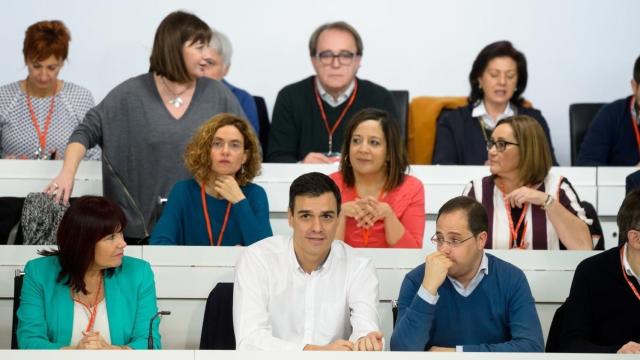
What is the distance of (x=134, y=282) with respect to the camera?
3.42 metres

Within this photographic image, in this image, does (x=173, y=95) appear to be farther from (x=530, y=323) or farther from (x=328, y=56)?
(x=530, y=323)

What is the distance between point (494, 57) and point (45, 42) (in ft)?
6.84

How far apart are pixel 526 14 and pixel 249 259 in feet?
11.1

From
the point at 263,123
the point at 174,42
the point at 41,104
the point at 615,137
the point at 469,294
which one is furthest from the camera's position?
the point at 263,123

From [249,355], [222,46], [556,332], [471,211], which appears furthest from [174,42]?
[249,355]

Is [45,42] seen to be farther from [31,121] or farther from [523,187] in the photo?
[523,187]

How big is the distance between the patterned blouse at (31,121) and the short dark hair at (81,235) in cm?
180

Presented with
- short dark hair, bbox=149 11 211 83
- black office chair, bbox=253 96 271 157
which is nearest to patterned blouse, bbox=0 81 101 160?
black office chair, bbox=253 96 271 157

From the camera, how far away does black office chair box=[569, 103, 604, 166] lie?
18.1ft

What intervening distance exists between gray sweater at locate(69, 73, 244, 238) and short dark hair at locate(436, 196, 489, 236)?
4.50 ft

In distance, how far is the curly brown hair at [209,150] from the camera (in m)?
4.05

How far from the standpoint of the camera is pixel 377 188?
417 cm

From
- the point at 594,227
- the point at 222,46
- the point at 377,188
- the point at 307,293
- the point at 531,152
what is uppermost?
the point at 222,46

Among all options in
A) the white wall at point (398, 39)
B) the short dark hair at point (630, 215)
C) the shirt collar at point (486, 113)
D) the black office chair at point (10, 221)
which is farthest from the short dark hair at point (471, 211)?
the white wall at point (398, 39)
